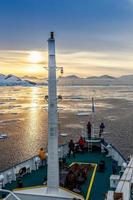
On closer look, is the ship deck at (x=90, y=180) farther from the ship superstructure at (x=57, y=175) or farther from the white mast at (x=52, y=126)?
the white mast at (x=52, y=126)

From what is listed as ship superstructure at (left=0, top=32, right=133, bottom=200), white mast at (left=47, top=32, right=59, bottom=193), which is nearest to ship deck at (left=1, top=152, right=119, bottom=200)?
ship superstructure at (left=0, top=32, right=133, bottom=200)

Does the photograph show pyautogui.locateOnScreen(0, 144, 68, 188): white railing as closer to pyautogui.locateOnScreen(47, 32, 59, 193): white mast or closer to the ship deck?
the ship deck

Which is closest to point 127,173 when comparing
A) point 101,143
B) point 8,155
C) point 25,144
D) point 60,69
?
point 60,69

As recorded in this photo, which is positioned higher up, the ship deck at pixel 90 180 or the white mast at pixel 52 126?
the white mast at pixel 52 126

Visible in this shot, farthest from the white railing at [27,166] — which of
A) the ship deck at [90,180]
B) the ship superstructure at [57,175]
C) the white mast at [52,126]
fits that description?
the white mast at [52,126]

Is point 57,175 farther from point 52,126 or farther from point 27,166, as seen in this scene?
point 27,166

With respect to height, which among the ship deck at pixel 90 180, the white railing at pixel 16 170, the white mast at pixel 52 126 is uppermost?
the white mast at pixel 52 126

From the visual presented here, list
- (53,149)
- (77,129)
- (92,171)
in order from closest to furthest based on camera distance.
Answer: (53,149) < (92,171) < (77,129)

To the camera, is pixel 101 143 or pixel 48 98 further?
pixel 101 143

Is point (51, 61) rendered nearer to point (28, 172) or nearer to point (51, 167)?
point (51, 167)
